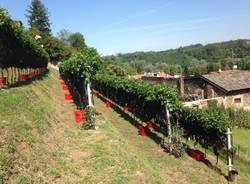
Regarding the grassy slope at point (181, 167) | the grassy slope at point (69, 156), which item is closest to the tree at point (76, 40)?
the grassy slope at point (181, 167)

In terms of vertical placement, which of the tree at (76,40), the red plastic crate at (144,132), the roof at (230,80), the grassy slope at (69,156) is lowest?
the red plastic crate at (144,132)

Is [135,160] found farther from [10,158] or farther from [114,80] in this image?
[114,80]

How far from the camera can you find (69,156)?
1186 cm

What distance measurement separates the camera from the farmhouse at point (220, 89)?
33719 millimetres

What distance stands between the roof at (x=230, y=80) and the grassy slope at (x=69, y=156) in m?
19.0

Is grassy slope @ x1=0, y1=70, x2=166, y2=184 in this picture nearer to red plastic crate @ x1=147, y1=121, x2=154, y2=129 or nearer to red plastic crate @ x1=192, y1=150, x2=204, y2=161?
red plastic crate @ x1=192, y1=150, x2=204, y2=161

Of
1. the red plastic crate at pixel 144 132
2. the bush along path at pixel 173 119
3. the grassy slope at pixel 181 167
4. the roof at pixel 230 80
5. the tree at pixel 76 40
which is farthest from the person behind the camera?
the tree at pixel 76 40

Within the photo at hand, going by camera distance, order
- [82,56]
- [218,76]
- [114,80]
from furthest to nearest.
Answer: [218,76] → [114,80] → [82,56]

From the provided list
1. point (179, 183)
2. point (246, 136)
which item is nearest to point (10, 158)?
point (179, 183)

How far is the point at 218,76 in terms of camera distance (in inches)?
1421

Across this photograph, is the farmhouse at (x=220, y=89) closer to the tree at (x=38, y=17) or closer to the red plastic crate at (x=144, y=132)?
the red plastic crate at (x=144, y=132)

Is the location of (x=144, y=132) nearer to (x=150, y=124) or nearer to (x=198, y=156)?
(x=150, y=124)

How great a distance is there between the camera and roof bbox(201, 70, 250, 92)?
111 ft

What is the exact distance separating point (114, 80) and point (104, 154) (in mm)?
20384
